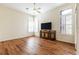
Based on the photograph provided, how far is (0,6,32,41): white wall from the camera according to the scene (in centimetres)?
588

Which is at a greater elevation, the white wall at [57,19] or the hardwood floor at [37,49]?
the white wall at [57,19]

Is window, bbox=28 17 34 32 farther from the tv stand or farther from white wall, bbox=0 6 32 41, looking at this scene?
the tv stand

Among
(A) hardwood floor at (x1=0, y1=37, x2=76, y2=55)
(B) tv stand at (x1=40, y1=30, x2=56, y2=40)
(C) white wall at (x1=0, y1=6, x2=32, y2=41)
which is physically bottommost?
(A) hardwood floor at (x1=0, y1=37, x2=76, y2=55)

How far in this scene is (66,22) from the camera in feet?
18.9

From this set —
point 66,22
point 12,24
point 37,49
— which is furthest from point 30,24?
point 37,49

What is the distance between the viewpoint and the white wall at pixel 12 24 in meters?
5.88

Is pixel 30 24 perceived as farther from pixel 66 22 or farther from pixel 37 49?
pixel 37 49

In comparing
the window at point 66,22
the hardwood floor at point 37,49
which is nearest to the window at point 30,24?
the window at point 66,22

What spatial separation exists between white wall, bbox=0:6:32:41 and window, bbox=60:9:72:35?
355 cm

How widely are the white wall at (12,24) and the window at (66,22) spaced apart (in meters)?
3.55

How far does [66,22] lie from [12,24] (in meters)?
3.87

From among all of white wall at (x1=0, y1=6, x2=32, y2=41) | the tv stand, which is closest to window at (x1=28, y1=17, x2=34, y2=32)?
white wall at (x1=0, y1=6, x2=32, y2=41)

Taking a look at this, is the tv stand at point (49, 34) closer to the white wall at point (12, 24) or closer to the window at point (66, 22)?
the window at point (66, 22)

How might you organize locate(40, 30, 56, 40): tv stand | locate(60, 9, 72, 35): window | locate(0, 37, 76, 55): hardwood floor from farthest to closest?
locate(40, 30, 56, 40): tv stand
locate(60, 9, 72, 35): window
locate(0, 37, 76, 55): hardwood floor
